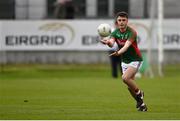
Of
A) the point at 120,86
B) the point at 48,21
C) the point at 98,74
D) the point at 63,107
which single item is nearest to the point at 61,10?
the point at 48,21

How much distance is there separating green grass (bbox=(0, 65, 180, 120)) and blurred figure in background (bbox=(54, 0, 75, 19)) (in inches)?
129

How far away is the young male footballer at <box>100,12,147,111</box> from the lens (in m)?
18.0

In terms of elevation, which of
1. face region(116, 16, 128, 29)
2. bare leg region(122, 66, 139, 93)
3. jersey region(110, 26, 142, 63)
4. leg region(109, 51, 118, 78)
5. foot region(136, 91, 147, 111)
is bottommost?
leg region(109, 51, 118, 78)

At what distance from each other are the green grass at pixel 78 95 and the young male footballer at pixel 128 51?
0.47m

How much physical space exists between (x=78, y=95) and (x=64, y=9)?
1593 cm

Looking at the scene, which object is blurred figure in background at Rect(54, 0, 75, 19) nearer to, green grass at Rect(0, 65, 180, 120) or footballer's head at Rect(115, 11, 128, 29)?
green grass at Rect(0, 65, 180, 120)

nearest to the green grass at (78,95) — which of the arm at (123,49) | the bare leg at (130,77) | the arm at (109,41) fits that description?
the bare leg at (130,77)

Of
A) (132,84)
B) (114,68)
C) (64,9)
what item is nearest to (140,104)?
(132,84)

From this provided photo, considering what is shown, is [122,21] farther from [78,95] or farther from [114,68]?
[114,68]

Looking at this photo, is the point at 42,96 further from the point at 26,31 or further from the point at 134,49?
the point at 26,31

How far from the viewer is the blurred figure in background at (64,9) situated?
38.7 metres

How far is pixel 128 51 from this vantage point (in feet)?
59.7

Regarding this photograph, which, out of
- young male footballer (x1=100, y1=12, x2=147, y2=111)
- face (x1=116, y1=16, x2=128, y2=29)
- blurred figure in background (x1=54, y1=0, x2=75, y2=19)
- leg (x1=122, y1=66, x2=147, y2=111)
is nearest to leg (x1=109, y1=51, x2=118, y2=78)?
blurred figure in background (x1=54, y1=0, x2=75, y2=19)

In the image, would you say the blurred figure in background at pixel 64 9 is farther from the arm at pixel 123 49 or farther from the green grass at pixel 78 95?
the arm at pixel 123 49
